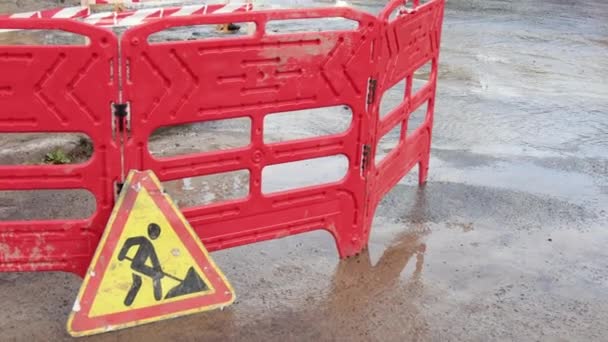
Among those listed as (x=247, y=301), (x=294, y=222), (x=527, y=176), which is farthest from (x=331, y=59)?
(x=527, y=176)

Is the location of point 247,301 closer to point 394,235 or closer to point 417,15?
point 394,235

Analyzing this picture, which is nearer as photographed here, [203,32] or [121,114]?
[121,114]

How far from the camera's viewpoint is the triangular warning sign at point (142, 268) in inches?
158

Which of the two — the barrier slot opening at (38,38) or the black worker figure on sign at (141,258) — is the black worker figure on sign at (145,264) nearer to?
the black worker figure on sign at (141,258)

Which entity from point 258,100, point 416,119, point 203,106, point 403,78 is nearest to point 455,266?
point 403,78

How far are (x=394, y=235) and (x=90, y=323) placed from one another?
2.54 m

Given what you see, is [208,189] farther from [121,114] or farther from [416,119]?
[416,119]

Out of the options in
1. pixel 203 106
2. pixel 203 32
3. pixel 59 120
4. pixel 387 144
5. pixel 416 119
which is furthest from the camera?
pixel 203 32

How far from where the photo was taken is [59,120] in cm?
392

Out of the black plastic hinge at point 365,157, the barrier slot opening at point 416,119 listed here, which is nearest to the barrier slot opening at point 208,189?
the black plastic hinge at point 365,157

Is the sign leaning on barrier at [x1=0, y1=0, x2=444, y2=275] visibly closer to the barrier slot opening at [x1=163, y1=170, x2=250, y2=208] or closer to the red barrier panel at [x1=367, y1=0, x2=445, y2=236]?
the red barrier panel at [x1=367, y1=0, x2=445, y2=236]

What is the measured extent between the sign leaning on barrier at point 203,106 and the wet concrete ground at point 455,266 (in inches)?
13.6

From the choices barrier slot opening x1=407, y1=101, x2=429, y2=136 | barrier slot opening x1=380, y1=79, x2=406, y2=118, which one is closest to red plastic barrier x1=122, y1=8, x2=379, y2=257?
barrier slot opening x1=407, y1=101, x2=429, y2=136

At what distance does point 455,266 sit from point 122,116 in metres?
2.61
